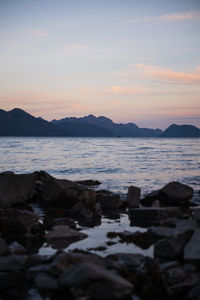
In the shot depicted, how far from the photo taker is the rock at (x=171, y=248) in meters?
7.89

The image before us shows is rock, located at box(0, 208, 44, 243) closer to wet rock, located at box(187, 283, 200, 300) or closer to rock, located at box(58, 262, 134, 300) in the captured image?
rock, located at box(58, 262, 134, 300)

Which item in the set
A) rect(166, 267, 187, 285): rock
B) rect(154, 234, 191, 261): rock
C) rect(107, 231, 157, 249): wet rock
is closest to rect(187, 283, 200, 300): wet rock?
rect(166, 267, 187, 285): rock

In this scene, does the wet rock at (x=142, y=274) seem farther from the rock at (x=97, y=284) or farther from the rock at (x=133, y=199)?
the rock at (x=133, y=199)

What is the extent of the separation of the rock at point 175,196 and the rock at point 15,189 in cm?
651

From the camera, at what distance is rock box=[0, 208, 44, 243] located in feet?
32.2

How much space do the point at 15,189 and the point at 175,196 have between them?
7773 mm

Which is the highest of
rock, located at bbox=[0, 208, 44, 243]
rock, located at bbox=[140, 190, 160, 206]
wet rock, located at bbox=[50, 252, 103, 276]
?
wet rock, located at bbox=[50, 252, 103, 276]

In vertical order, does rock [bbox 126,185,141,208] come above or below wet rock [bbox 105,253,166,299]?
below

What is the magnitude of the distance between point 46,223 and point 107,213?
135 inches

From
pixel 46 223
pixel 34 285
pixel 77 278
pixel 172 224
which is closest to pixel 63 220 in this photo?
pixel 46 223

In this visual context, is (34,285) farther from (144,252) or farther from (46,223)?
(46,223)

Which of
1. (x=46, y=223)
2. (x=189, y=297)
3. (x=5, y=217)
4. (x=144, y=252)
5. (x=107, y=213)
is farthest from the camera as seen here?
(x=107, y=213)

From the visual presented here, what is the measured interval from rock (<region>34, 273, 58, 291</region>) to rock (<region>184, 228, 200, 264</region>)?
3141 mm

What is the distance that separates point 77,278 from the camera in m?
5.33
